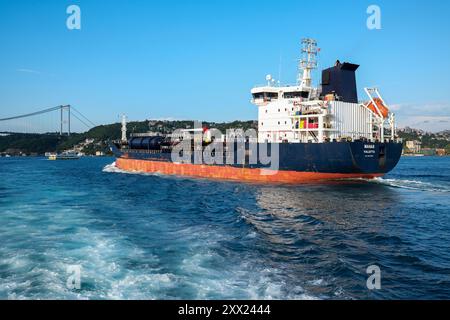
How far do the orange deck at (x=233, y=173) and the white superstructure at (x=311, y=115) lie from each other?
11.7 feet

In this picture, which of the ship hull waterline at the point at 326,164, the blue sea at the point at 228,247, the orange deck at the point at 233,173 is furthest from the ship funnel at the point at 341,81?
the blue sea at the point at 228,247

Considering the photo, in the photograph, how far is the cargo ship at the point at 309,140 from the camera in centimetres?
3328

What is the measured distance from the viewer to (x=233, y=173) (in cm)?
4031

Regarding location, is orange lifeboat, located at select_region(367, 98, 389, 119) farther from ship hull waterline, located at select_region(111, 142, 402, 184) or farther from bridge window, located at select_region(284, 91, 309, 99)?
bridge window, located at select_region(284, 91, 309, 99)

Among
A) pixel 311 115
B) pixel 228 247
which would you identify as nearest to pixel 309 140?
pixel 311 115

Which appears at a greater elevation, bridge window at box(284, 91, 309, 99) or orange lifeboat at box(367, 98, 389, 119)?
bridge window at box(284, 91, 309, 99)

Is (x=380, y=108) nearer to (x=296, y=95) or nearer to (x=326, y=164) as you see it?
(x=296, y=95)

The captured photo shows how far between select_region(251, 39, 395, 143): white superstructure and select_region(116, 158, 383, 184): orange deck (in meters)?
3.57

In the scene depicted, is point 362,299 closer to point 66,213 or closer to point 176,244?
point 176,244

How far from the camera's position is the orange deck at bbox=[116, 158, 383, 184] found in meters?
34.1

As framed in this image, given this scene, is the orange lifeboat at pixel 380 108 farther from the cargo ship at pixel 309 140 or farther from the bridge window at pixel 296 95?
the bridge window at pixel 296 95

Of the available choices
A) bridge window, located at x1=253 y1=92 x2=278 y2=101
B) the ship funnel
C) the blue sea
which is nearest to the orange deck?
the blue sea
